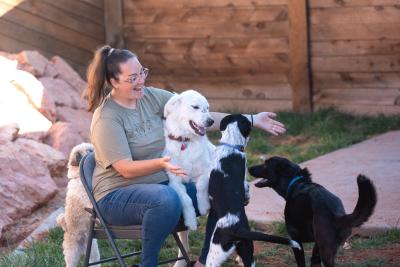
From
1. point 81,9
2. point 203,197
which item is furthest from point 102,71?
point 81,9

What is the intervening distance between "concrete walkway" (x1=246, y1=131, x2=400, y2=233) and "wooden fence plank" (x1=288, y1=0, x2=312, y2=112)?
4.26ft

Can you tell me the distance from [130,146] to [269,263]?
53.5 inches

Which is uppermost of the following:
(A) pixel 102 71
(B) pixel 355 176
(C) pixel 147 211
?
(A) pixel 102 71

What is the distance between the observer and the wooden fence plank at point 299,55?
990 cm

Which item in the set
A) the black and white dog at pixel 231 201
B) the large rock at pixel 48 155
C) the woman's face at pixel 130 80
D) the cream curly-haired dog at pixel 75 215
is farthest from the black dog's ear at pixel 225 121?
the large rock at pixel 48 155

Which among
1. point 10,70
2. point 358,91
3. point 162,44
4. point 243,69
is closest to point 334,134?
point 358,91

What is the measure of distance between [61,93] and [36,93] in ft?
2.28

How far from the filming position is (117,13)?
1120 centimetres

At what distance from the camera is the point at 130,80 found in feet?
15.8

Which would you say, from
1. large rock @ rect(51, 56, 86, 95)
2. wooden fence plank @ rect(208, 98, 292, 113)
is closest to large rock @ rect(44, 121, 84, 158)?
large rock @ rect(51, 56, 86, 95)

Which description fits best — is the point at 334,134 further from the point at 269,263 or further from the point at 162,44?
the point at 269,263

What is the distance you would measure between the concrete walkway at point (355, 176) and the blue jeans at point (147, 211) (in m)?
1.91

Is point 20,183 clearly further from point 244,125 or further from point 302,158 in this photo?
point 244,125

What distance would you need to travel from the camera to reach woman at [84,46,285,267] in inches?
181
